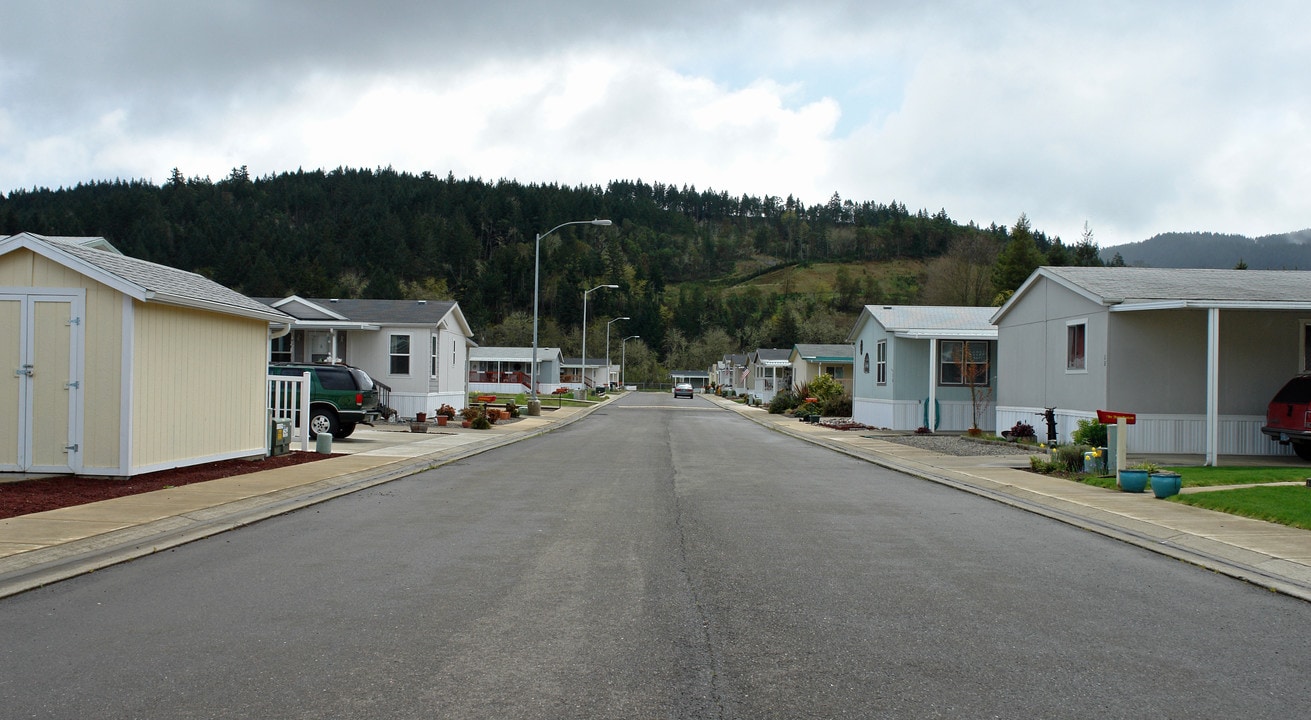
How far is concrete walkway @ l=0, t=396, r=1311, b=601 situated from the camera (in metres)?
8.11

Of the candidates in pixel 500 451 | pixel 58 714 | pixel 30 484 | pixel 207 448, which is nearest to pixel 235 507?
pixel 30 484

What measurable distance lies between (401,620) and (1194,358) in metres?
19.4

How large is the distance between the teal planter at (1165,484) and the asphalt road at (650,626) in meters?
2.98

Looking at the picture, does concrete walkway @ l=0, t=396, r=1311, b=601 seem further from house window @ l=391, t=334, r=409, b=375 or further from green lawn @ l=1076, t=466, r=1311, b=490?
house window @ l=391, t=334, r=409, b=375

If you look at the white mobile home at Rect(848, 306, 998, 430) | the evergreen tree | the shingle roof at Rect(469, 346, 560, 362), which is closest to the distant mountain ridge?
the evergreen tree

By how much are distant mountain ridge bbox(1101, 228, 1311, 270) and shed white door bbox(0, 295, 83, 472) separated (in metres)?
131

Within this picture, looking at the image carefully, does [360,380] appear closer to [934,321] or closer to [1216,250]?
[934,321]

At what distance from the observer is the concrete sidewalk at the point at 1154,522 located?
27.3 ft

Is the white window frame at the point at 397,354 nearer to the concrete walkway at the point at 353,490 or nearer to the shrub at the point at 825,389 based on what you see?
the concrete walkway at the point at 353,490

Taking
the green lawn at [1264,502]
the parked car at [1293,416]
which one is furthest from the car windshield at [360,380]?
the parked car at [1293,416]

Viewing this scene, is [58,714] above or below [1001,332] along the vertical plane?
below

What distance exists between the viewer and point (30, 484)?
12203 mm

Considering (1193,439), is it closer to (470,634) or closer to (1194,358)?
(1194,358)

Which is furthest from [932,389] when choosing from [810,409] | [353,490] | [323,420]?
[353,490]
